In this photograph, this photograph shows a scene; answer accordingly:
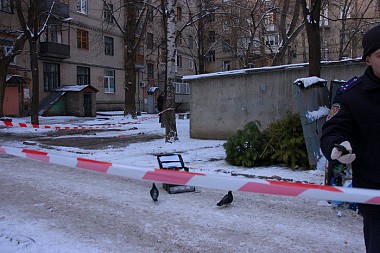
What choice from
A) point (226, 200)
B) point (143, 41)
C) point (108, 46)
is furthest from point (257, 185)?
point (108, 46)

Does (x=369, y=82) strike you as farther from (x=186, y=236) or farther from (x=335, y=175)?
(x=335, y=175)

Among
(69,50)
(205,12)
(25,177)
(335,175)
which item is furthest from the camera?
(69,50)

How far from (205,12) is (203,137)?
7626 mm

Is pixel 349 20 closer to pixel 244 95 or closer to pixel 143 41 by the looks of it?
pixel 143 41

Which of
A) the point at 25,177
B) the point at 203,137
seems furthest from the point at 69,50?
the point at 25,177

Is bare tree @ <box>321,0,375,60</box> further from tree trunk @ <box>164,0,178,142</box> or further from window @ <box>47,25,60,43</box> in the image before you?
window @ <box>47,25,60,43</box>

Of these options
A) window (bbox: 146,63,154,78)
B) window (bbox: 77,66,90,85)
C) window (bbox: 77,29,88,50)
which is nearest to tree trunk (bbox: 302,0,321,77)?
window (bbox: 77,66,90,85)

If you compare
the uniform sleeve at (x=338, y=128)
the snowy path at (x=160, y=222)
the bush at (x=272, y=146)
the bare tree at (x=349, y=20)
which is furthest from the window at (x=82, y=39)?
the uniform sleeve at (x=338, y=128)

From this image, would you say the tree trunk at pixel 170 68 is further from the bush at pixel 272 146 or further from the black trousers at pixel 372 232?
the black trousers at pixel 372 232

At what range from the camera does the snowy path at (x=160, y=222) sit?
375cm

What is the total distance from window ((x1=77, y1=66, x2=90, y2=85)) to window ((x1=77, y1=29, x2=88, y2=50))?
2.03 meters

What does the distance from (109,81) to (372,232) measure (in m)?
36.0

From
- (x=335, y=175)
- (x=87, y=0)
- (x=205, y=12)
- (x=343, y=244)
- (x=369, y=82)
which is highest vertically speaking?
(x=87, y=0)

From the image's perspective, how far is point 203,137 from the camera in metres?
12.6
